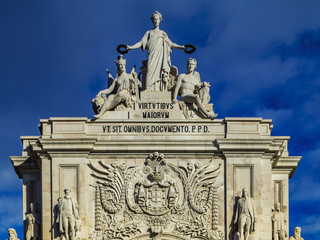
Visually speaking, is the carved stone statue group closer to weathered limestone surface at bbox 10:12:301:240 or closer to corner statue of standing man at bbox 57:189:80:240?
weathered limestone surface at bbox 10:12:301:240

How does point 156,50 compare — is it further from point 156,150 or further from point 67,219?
point 67,219

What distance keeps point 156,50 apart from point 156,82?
1.62 metres

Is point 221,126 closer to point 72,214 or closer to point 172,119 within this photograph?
point 172,119

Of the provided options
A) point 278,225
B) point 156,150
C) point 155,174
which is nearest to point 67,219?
point 155,174

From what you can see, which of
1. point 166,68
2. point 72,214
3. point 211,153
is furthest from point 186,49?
point 72,214

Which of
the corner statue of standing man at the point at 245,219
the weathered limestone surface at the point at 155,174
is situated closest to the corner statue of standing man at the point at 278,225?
the weathered limestone surface at the point at 155,174

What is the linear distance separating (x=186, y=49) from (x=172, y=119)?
14.3 ft

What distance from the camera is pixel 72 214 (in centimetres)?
5619

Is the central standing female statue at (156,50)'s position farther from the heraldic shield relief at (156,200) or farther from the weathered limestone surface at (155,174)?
the heraldic shield relief at (156,200)

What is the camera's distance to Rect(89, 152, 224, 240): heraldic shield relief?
56875mm

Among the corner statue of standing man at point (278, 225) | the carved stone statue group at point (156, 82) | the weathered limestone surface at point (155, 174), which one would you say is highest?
the carved stone statue group at point (156, 82)

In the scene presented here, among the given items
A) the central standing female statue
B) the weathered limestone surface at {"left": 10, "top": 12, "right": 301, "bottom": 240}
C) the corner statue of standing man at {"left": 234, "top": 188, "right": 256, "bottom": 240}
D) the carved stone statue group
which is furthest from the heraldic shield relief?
the central standing female statue

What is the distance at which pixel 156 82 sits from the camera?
59844 millimetres

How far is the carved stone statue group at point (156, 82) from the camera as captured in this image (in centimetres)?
5872
